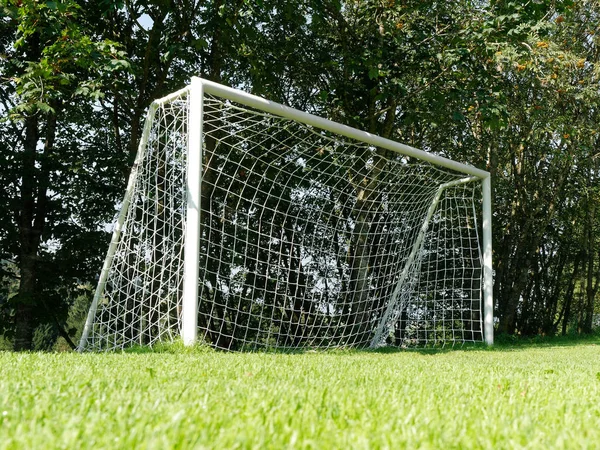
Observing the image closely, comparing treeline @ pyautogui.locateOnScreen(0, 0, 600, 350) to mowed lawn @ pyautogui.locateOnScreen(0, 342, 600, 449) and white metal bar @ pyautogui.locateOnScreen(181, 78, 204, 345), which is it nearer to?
white metal bar @ pyautogui.locateOnScreen(181, 78, 204, 345)

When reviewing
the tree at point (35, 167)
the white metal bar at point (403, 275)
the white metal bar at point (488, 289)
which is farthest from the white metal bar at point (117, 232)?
the white metal bar at point (488, 289)

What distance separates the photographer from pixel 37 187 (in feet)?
31.3

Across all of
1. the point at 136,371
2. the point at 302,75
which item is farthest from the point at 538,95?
the point at 136,371

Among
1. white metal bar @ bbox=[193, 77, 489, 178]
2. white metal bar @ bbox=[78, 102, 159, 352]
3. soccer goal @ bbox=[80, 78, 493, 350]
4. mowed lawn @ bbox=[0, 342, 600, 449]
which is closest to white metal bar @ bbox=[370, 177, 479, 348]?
soccer goal @ bbox=[80, 78, 493, 350]

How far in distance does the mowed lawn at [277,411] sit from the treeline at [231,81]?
Result: 5312 millimetres

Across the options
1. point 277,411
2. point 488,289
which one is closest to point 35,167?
point 488,289

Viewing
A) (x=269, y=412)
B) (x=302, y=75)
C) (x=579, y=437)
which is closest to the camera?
(x=579, y=437)

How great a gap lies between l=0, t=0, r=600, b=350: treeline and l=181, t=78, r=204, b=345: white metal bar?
1.51m

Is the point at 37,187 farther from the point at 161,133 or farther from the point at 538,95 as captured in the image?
the point at 538,95

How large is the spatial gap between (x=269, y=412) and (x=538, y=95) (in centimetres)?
1179

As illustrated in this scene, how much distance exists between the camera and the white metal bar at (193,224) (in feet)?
18.5

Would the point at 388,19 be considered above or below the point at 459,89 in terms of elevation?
above

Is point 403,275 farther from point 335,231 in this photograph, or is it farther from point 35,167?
point 35,167

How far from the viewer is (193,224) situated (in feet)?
19.0
